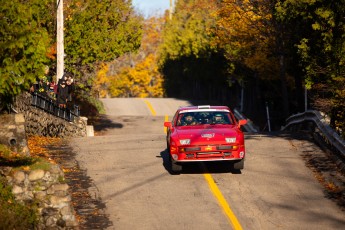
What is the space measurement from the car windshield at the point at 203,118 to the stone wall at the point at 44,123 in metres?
6.83

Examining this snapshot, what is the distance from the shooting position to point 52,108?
29.7 meters

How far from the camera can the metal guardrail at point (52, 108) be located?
91.0 feet

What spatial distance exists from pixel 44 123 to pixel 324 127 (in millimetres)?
10256

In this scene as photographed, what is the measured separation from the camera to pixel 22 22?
13.6 meters

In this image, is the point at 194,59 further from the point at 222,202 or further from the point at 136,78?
the point at 222,202

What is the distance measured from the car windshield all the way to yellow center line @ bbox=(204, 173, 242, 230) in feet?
4.68

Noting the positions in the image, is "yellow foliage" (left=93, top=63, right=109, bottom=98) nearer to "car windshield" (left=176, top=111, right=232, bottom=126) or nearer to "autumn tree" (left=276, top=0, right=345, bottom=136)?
"autumn tree" (left=276, top=0, right=345, bottom=136)

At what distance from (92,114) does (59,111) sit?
18.0 metres

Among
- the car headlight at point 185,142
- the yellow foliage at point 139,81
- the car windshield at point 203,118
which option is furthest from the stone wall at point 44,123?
the yellow foliage at point 139,81

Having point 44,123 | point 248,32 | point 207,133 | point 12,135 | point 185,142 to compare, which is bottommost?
point 44,123

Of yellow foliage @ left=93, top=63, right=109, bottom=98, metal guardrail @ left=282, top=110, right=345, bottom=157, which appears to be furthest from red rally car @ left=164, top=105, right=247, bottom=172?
yellow foliage @ left=93, top=63, right=109, bottom=98

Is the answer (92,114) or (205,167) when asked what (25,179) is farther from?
(92,114)

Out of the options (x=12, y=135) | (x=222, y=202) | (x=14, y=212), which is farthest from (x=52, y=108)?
(x=14, y=212)

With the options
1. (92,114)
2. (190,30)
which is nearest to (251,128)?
(92,114)
